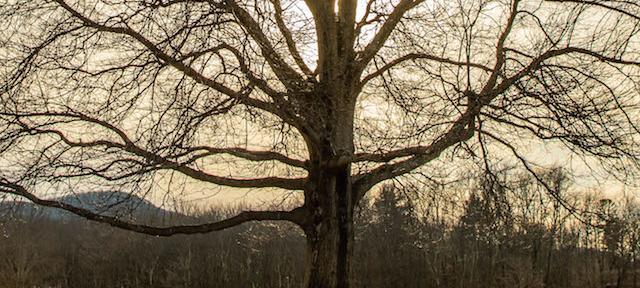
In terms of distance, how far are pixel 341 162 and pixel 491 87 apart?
2078 mm

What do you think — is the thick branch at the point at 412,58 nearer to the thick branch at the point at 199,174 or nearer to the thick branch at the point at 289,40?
the thick branch at the point at 289,40

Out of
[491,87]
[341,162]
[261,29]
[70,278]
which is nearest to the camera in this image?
[261,29]

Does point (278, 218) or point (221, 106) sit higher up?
point (221, 106)

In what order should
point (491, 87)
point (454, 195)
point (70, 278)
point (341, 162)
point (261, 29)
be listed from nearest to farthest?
point (261, 29) → point (341, 162) → point (491, 87) → point (454, 195) → point (70, 278)

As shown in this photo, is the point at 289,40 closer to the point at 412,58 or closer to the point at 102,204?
the point at 412,58

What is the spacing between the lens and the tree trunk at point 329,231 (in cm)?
793

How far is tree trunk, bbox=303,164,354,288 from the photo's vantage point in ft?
26.0

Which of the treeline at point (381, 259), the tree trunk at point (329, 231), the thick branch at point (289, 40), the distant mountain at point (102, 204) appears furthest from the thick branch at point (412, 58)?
the treeline at point (381, 259)

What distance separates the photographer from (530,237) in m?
45.5

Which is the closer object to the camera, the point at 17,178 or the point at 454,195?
the point at 17,178

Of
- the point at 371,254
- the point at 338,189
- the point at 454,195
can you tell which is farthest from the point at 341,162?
the point at 371,254

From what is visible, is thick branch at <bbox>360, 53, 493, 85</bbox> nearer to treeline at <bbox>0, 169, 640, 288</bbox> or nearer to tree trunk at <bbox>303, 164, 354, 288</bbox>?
tree trunk at <bbox>303, 164, 354, 288</bbox>

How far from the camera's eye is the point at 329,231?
7.99m

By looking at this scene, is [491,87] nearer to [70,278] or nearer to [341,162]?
[341,162]
